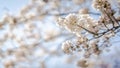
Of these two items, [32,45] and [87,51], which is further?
[32,45]

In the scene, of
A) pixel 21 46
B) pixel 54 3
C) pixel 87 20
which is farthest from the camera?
pixel 21 46

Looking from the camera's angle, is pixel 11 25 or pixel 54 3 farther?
pixel 11 25

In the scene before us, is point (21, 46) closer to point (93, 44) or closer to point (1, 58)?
point (1, 58)

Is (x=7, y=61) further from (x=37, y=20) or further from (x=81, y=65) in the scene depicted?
(x=81, y=65)

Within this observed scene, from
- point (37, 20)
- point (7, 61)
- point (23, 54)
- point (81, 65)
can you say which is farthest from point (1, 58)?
point (81, 65)

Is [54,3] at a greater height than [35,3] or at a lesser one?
lesser

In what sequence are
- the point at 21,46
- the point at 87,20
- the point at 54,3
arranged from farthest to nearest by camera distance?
the point at 21,46 → the point at 54,3 → the point at 87,20

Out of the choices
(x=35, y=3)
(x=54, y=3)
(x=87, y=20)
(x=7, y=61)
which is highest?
(x=35, y=3)

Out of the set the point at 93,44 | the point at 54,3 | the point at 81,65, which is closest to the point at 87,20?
the point at 93,44

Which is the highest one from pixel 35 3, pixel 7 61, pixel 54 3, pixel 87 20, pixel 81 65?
pixel 35 3
